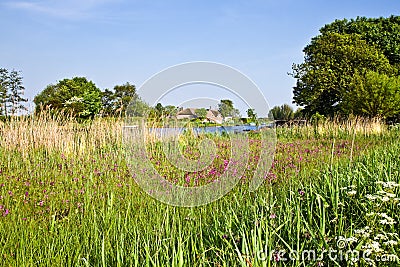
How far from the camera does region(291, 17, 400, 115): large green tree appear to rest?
21875mm

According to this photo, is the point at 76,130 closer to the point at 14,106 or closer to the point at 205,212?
the point at 14,106

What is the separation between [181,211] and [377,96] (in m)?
16.7

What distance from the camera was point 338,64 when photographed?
22.1 meters

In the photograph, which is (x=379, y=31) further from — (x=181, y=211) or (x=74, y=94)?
(x=74, y=94)

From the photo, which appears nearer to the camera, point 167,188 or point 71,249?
point 71,249

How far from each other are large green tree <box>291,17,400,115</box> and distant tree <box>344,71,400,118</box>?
7.50 feet

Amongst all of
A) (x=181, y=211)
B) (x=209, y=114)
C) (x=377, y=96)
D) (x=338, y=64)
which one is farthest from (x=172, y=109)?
(x=338, y=64)

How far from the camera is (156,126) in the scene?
→ 8.41m

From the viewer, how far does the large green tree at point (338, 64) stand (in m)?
21.9

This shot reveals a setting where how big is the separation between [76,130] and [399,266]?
7.62m

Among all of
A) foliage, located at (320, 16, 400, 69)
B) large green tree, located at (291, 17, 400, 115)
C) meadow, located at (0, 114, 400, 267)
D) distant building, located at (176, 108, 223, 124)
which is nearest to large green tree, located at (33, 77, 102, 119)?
large green tree, located at (291, 17, 400, 115)

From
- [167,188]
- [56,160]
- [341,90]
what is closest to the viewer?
[167,188]

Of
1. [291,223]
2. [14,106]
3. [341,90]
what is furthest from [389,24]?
[291,223]

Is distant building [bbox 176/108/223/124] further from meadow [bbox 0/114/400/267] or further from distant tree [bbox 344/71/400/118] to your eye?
distant tree [bbox 344/71/400/118]
